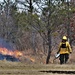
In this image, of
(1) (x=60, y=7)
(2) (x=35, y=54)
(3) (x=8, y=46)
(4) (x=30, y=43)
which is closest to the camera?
(1) (x=60, y=7)

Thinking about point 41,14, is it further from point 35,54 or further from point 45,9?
point 35,54

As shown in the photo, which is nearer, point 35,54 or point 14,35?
point 35,54

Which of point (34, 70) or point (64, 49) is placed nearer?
point (34, 70)

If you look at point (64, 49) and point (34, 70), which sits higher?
point (34, 70)

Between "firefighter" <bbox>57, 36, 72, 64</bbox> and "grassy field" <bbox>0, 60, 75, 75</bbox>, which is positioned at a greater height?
"grassy field" <bbox>0, 60, 75, 75</bbox>

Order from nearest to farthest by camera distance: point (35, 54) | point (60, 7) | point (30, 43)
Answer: point (60, 7)
point (35, 54)
point (30, 43)

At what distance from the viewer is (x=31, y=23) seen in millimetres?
28922

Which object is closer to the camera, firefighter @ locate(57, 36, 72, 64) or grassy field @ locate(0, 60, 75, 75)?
grassy field @ locate(0, 60, 75, 75)

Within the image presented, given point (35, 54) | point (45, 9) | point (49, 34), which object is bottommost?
point (35, 54)

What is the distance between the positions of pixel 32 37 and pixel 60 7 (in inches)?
→ 348

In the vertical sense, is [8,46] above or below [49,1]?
below

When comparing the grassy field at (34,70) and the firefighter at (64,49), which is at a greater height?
the grassy field at (34,70)

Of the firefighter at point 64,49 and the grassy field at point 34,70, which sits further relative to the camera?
the firefighter at point 64,49

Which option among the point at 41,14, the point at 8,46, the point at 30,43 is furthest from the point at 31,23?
→ the point at 30,43
